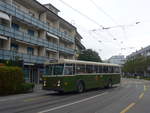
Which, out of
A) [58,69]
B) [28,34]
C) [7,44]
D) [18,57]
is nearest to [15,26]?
[28,34]

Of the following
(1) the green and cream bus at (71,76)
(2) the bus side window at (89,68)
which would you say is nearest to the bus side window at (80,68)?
(1) the green and cream bus at (71,76)

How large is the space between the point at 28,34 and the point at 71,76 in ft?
62.7

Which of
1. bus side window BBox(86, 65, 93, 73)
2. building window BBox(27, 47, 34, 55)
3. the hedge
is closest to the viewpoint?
the hedge

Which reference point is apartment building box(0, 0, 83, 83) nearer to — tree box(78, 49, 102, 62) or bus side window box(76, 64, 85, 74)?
bus side window box(76, 64, 85, 74)

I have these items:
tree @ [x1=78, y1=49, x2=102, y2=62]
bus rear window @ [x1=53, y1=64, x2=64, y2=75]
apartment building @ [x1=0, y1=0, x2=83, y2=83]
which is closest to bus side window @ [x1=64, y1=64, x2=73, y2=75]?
bus rear window @ [x1=53, y1=64, x2=64, y2=75]

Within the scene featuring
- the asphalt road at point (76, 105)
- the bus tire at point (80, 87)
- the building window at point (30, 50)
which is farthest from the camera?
the building window at point (30, 50)

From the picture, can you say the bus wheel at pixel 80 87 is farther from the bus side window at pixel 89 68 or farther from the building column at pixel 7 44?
the building column at pixel 7 44

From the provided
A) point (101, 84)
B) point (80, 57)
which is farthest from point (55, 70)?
point (80, 57)

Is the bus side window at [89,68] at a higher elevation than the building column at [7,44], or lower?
lower

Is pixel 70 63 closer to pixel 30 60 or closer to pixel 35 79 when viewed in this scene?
pixel 30 60

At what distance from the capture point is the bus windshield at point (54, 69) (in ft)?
61.4

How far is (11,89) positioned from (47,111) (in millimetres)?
10622

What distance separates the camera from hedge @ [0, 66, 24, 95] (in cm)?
1925

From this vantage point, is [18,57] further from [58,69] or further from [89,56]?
[89,56]
